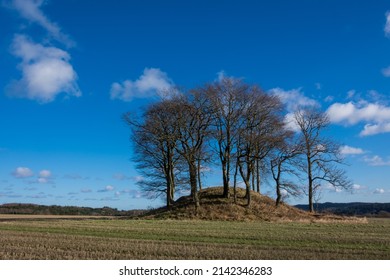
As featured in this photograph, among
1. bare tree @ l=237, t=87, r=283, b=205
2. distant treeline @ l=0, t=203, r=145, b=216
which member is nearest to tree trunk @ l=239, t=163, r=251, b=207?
bare tree @ l=237, t=87, r=283, b=205

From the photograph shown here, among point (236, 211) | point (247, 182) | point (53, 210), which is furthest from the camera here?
point (53, 210)

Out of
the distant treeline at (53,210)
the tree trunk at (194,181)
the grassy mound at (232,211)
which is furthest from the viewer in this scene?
the distant treeline at (53,210)

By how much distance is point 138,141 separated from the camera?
171 ft

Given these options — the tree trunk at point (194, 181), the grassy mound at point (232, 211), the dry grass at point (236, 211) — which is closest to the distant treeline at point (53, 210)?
the grassy mound at point (232, 211)

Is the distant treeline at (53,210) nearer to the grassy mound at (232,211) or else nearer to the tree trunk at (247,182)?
the grassy mound at (232,211)

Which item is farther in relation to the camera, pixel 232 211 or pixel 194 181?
pixel 194 181

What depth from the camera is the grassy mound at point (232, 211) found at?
42438 mm

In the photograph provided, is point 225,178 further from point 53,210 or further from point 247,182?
point 53,210

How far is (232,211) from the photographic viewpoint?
43.3 metres

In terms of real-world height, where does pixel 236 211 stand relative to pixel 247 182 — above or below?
below

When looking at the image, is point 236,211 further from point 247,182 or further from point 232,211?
point 247,182

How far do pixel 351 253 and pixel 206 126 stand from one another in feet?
100

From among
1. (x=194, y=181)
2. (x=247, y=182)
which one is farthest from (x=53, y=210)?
(x=247, y=182)

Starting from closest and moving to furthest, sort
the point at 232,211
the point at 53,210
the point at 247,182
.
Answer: the point at 232,211 < the point at 247,182 < the point at 53,210
